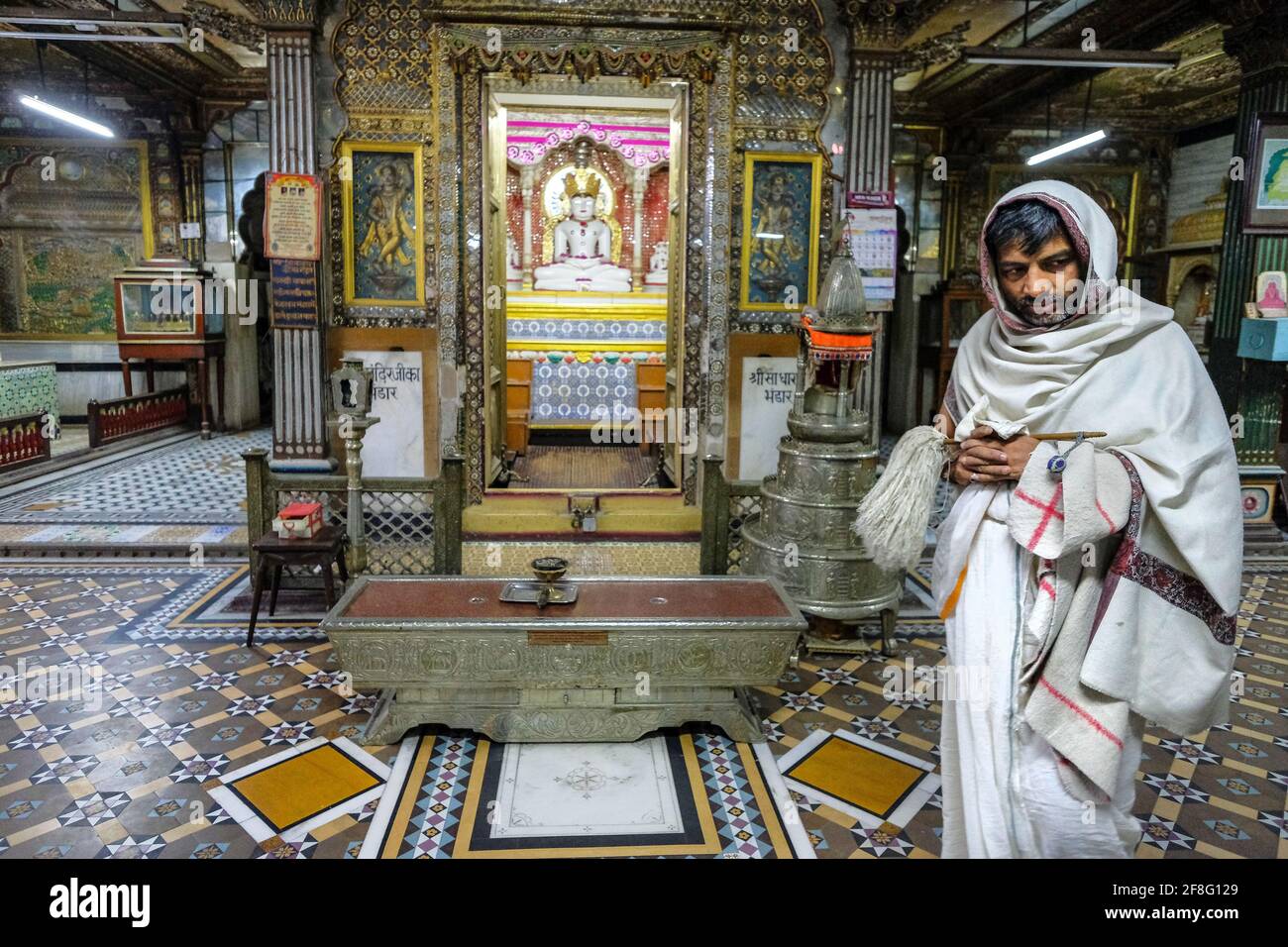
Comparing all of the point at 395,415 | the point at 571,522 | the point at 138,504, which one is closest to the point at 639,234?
the point at 395,415

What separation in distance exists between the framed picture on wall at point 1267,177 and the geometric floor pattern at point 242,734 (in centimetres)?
361

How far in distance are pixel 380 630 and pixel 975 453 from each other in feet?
9.22

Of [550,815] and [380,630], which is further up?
[380,630]

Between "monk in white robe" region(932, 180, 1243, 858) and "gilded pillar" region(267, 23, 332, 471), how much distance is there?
6543 millimetres

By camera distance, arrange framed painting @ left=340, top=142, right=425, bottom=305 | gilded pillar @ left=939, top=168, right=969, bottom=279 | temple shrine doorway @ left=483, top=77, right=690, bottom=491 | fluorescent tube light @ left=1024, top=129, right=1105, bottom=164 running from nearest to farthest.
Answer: framed painting @ left=340, top=142, right=425, bottom=305, fluorescent tube light @ left=1024, top=129, right=1105, bottom=164, temple shrine doorway @ left=483, top=77, right=690, bottom=491, gilded pillar @ left=939, top=168, right=969, bottom=279

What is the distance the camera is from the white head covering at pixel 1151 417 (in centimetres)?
204

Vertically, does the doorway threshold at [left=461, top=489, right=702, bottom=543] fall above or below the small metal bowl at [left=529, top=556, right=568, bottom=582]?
below

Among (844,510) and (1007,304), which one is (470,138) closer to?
(844,510)

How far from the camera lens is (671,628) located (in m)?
4.02

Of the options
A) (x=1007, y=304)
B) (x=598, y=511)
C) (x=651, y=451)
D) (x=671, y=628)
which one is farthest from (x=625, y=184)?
(x=1007, y=304)

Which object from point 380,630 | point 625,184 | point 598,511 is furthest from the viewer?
point 625,184

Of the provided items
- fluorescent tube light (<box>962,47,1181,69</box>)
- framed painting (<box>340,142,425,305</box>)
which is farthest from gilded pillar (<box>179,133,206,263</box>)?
fluorescent tube light (<box>962,47,1181,69</box>)

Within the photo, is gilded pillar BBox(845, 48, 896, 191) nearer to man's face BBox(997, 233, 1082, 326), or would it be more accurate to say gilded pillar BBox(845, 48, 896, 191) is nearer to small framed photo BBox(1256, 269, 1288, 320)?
small framed photo BBox(1256, 269, 1288, 320)

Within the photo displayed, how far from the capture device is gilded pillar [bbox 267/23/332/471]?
23.7ft
